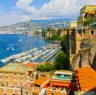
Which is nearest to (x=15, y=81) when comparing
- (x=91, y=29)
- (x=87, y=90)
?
(x=91, y=29)

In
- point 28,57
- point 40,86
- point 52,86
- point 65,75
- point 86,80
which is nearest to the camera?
point 86,80

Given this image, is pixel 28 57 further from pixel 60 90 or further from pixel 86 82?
pixel 86 82

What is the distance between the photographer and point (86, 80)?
2838 centimetres

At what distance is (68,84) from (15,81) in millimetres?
11866

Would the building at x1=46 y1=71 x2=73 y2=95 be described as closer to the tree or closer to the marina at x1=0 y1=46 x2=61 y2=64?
the tree

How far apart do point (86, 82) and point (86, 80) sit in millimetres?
556

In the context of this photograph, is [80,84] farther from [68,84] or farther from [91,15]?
[91,15]

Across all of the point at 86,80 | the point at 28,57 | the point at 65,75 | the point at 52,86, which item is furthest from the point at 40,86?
the point at 28,57

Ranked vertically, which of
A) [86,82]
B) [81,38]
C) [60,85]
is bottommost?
[60,85]

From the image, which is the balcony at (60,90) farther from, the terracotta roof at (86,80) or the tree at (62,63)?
the tree at (62,63)

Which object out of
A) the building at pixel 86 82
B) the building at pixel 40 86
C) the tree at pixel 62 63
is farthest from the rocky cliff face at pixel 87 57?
the tree at pixel 62 63

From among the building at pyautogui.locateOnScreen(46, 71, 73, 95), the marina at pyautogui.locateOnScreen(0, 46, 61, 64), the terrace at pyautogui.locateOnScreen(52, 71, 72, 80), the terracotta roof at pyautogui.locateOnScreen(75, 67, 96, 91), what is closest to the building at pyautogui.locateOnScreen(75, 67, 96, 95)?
the terracotta roof at pyautogui.locateOnScreen(75, 67, 96, 91)

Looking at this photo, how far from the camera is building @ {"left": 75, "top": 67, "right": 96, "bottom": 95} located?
25969 millimetres

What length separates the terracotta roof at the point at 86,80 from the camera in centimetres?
2691
